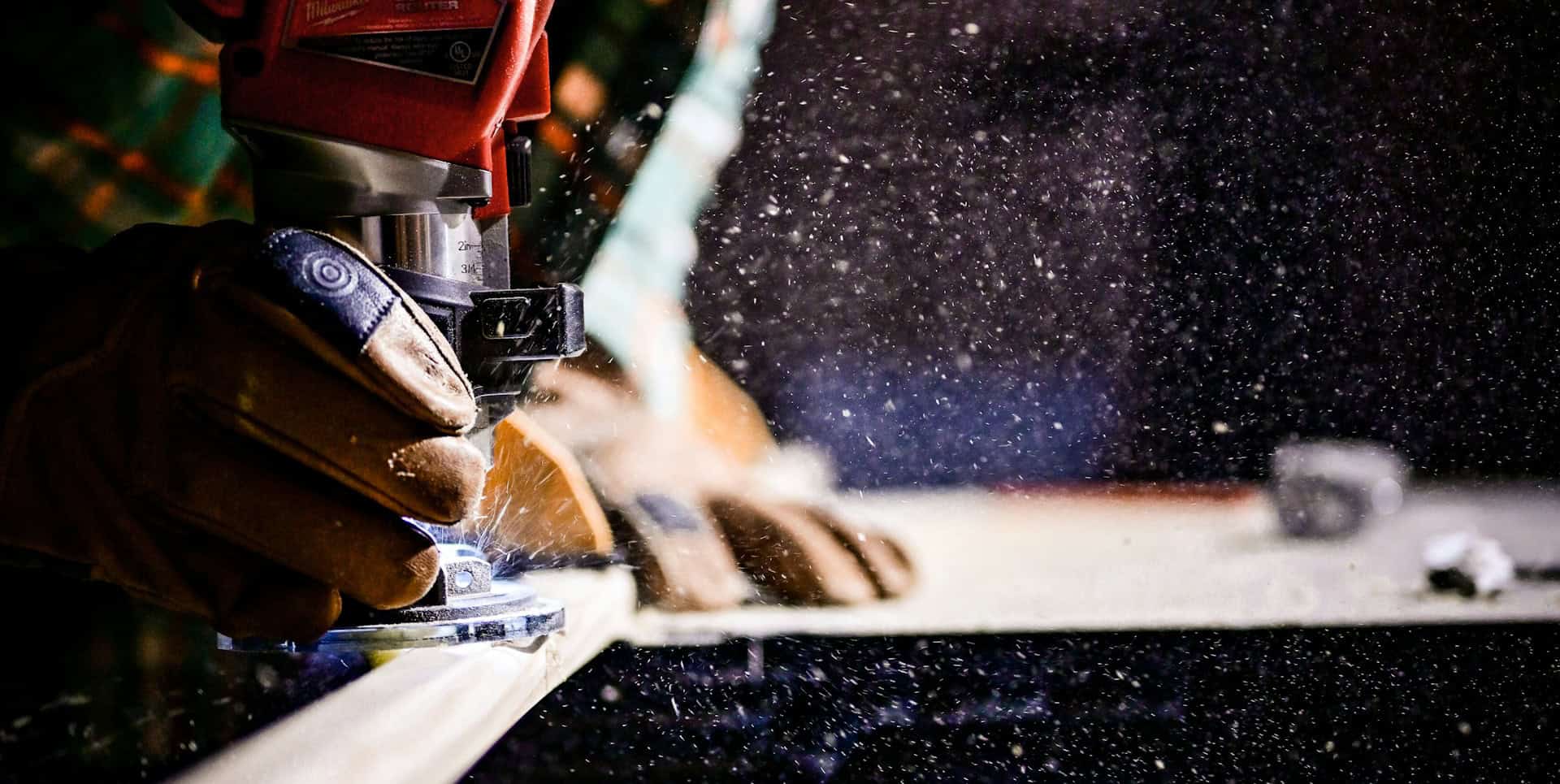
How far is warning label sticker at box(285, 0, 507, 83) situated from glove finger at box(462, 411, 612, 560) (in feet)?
1.93

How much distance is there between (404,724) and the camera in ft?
2.63

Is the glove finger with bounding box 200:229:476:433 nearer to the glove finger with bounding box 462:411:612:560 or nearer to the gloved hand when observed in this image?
the gloved hand

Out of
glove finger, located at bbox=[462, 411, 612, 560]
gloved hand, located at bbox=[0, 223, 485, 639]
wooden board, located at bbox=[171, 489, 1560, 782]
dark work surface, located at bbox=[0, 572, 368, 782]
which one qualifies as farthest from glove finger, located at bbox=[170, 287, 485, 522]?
wooden board, located at bbox=[171, 489, 1560, 782]

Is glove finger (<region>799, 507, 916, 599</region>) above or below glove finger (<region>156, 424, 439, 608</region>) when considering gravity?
above

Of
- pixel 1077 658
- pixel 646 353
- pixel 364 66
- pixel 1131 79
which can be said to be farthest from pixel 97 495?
pixel 1131 79

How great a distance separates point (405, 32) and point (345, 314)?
178 millimetres

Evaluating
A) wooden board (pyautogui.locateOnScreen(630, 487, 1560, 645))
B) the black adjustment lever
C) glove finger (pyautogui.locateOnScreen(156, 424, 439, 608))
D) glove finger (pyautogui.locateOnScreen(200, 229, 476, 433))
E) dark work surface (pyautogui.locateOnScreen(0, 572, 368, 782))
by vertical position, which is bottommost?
dark work surface (pyautogui.locateOnScreen(0, 572, 368, 782))

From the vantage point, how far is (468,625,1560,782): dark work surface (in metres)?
1.44

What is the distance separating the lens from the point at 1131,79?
1689 millimetres

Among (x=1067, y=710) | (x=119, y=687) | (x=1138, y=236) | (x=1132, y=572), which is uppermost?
(x=1138, y=236)

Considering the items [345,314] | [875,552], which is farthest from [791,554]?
[345,314]

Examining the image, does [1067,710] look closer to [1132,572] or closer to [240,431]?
[1132,572]

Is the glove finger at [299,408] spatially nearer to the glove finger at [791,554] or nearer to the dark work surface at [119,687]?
the dark work surface at [119,687]

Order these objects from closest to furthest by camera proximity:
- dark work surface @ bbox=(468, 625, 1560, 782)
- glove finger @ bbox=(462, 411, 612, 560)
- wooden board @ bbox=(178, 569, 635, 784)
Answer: wooden board @ bbox=(178, 569, 635, 784) → glove finger @ bbox=(462, 411, 612, 560) → dark work surface @ bbox=(468, 625, 1560, 782)
